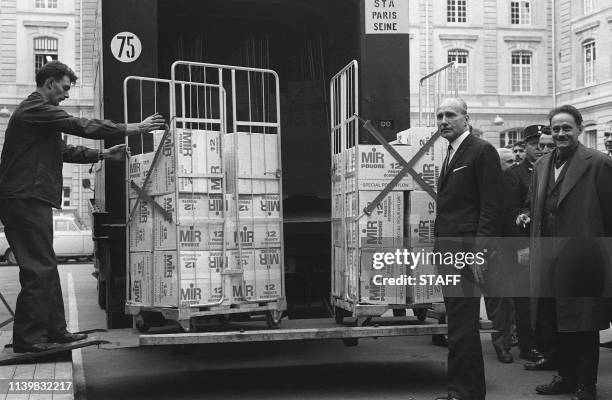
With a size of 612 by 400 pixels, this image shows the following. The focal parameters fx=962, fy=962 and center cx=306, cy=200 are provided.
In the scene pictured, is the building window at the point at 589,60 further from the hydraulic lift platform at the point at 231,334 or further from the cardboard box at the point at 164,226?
the cardboard box at the point at 164,226

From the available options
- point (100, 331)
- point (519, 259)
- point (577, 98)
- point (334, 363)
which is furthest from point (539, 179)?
point (577, 98)

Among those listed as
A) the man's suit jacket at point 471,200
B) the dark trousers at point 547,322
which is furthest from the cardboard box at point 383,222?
the dark trousers at point 547,322

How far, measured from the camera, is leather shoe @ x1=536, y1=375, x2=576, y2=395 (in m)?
7.14

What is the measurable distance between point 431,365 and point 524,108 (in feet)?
155

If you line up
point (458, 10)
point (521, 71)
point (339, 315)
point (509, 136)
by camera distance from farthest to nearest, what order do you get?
point (521, 71) < point (509, 136) < point (458, 10) < point (339, 315)

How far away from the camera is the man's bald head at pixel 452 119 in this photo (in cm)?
652

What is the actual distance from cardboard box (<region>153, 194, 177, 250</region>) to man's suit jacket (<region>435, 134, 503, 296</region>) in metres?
1.90

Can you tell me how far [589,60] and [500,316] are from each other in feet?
143

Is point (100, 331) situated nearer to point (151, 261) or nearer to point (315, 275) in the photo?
point (151, 261)

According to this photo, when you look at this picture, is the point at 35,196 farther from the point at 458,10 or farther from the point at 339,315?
Answer: the point at 458,10

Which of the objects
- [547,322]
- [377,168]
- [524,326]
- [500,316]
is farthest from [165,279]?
[524,326]

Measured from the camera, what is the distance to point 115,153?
7.48 meters

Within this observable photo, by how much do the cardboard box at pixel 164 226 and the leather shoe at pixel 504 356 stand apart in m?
3.52

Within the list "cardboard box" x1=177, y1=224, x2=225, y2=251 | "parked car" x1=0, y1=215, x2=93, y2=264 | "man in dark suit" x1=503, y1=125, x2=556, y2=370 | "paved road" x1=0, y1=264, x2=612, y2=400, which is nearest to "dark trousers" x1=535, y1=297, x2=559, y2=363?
"paved road" x1=0, y1=264, x2=612, y2=400
